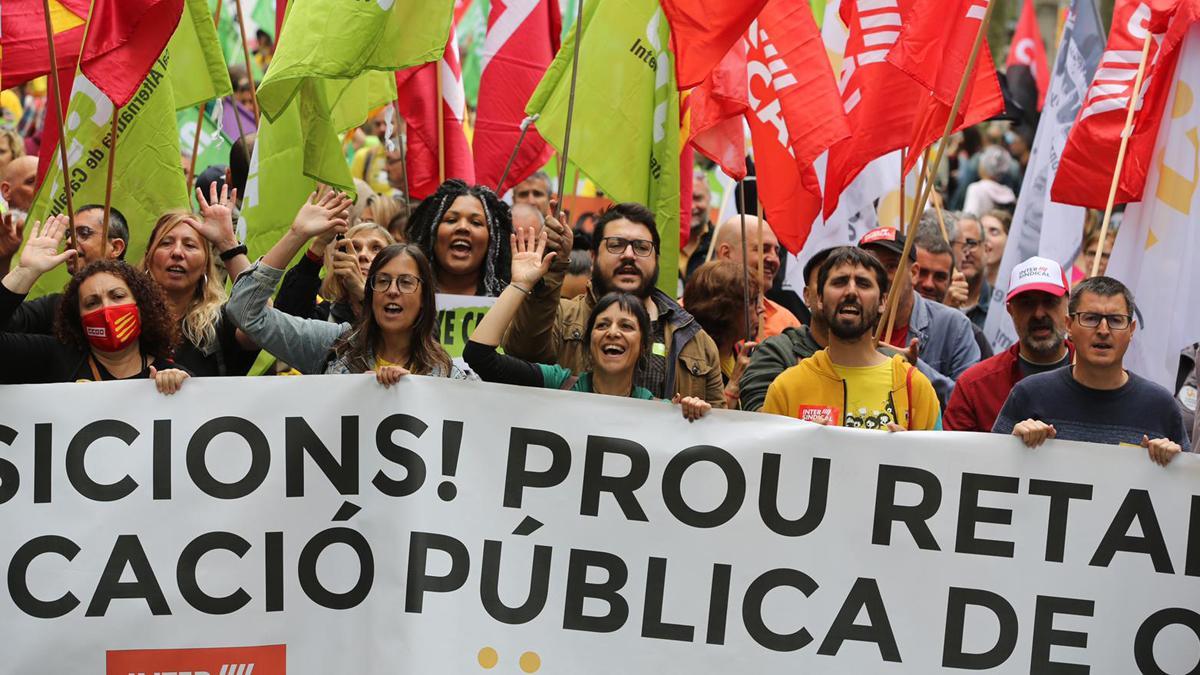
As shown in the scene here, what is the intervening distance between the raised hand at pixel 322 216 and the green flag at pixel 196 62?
1.65 meters

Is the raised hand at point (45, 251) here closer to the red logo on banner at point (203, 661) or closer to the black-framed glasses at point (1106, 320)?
the red logo on banner at point (203, 661)

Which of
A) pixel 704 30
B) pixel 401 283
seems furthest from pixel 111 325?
pixel 704 30

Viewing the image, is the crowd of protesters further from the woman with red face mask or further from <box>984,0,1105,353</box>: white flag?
<box>984,0,1105,353</box>: white flag

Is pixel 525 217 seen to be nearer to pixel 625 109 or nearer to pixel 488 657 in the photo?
pixel 625 109

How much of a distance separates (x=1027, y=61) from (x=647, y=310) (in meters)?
8.59

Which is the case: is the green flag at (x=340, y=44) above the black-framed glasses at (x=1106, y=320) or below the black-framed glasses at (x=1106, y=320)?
above

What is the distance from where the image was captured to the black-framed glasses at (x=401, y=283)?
6.04 meters

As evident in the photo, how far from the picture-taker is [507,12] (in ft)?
29.5

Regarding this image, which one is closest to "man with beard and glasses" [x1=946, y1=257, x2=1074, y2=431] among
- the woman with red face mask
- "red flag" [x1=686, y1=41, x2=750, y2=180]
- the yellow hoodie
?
the yellow hoodie

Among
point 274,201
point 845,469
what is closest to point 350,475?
point 845,469

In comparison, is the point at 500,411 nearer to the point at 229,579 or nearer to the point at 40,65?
the point at 229,579

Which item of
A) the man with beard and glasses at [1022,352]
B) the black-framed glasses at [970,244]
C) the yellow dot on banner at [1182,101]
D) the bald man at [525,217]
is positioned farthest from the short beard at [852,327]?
the black-framed glasses at [970,244]

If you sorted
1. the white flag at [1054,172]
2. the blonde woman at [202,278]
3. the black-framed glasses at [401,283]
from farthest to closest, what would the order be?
the white flag at [1054,172], the blonde woman at [202,278], the black-framed glasses at [401,283]

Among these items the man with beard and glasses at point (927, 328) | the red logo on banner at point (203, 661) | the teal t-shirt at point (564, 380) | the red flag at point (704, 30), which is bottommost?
the red logo on banner at point (203, 661)
